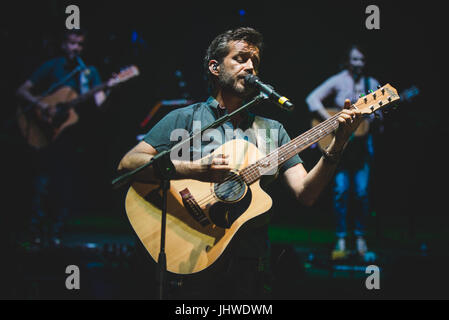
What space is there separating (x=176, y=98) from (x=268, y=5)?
200 centimetres

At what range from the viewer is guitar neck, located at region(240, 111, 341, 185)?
226 cm

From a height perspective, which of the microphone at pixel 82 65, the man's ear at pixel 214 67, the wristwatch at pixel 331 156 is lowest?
the wristwatch at pixel 331 156

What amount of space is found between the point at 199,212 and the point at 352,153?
3029mm

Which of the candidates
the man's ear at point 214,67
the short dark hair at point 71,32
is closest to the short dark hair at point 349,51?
the man's ear at point 214,67

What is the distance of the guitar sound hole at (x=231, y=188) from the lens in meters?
2.20

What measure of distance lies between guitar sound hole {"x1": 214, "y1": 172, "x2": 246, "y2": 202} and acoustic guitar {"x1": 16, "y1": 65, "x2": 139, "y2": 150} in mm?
3610

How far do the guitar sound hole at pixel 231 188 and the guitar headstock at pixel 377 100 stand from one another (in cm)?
85

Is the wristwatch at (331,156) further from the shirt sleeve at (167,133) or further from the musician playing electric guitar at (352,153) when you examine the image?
the musician playing electric guitar at (352,153)

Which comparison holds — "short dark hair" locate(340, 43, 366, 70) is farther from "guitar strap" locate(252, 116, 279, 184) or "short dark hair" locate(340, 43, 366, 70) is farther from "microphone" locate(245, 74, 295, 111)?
"microphone" locate(245, 74, 295, 111)
